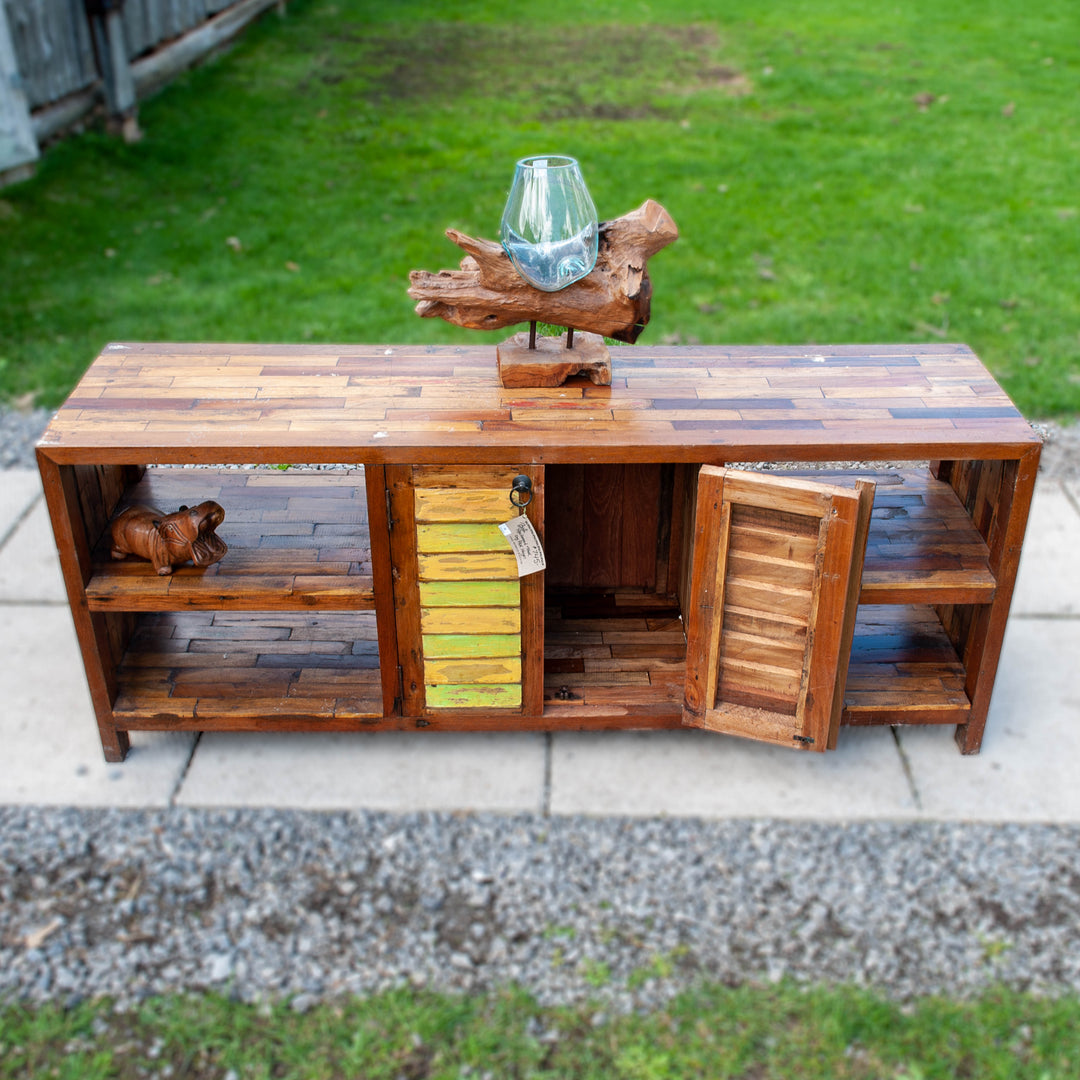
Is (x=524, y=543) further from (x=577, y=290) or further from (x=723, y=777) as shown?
(x=723, y=777)

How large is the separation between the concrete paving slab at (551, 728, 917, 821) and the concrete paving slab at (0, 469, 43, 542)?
287 centimetres

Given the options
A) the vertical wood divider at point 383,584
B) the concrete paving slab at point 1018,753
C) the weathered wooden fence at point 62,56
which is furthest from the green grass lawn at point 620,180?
the vertical wood divider at point 383,584

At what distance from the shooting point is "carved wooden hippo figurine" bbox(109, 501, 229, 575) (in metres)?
3.61

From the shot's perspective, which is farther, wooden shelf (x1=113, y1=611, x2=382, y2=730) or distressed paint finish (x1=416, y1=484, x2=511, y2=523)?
wooden shelf (x1=113, y1=611, x2=382, y2=730)

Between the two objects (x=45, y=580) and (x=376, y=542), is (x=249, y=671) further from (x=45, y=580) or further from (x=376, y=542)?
(x=45, y=580)

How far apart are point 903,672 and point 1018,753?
18.7 inches

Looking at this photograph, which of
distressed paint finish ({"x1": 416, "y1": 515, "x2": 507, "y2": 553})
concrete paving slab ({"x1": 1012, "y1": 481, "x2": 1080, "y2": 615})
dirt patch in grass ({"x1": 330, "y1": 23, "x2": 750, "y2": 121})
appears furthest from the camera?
dirt patch in grass ({"x1": 330, "y1": 23, "x2": 750, "y2": 121})

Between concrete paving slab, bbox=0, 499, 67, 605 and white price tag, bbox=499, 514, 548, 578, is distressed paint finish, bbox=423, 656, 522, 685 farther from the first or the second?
concrete paving slab, bbox=0, 499, 67, 605

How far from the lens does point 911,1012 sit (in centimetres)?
304

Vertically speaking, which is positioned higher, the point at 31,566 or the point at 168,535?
the point at 168,535

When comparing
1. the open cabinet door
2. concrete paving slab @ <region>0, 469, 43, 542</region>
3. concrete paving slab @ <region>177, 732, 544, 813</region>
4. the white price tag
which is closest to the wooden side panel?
concrete paving slab @ <region>177, 732, 544, 813</region>

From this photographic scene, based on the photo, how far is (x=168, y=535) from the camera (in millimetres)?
3605

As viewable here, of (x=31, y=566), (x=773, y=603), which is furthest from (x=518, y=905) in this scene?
(x=31, y=566)

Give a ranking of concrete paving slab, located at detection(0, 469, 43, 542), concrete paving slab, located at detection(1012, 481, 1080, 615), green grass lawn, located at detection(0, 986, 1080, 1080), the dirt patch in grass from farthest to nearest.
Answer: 1. the dirt patch in grass
2. concrete paving slab, located at detection(0, 469, 43, 542)
3. concrete paving slab, located at detection(1012, 481, 1080, 615)
4. green grass lawn, located at detection(0, 986, 1080, 1080)
